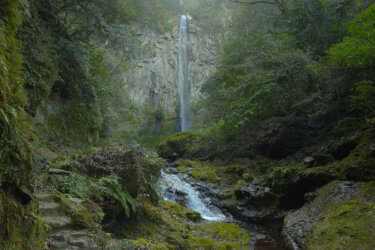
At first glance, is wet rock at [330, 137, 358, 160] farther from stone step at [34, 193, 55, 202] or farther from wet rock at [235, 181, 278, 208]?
stone step at [34, 193, 55, 202]

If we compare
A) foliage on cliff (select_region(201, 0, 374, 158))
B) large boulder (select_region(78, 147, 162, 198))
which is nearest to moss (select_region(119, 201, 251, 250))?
large boulder (select_region(78, 147, 162, 198))

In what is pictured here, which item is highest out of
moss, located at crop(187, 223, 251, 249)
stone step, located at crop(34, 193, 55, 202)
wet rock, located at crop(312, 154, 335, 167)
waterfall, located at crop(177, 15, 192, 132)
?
waterfall, located at crop(177, 15, 192, 132)

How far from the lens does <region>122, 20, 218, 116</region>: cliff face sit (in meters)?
47.0

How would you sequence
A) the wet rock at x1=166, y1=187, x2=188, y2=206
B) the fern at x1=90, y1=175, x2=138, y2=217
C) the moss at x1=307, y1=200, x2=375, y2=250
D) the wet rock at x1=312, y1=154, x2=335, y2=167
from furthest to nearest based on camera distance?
the wet rock at x1=166, y1=187, x2=188, y2=206 < the wet rock at x1=312, y1=154, x2=335, y2=167 < the moss at x1=307, y1=200, x2=375, y2=250 < the fern at x1=90, y1=175, x2=138, y2=217

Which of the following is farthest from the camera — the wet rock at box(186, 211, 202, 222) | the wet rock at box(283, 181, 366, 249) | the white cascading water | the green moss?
the white cascading water

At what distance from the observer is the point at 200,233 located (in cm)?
1009

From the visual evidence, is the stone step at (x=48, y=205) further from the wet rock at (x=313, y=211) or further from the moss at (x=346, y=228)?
the wet rock at (x=313, y=211)

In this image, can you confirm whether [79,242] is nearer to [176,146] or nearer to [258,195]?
[258,195]

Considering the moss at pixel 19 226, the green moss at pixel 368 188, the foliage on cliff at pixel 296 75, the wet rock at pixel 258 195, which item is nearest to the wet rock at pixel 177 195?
the wet rock at pixel 258 195

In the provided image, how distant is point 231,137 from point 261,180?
612cm

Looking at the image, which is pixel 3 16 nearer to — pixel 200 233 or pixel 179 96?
pixel 200 233

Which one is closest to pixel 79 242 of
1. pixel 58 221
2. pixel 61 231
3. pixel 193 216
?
pixel 61 231

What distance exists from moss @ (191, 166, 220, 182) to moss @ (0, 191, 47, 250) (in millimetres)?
13088

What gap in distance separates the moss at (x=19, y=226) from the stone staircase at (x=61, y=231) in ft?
1.61
